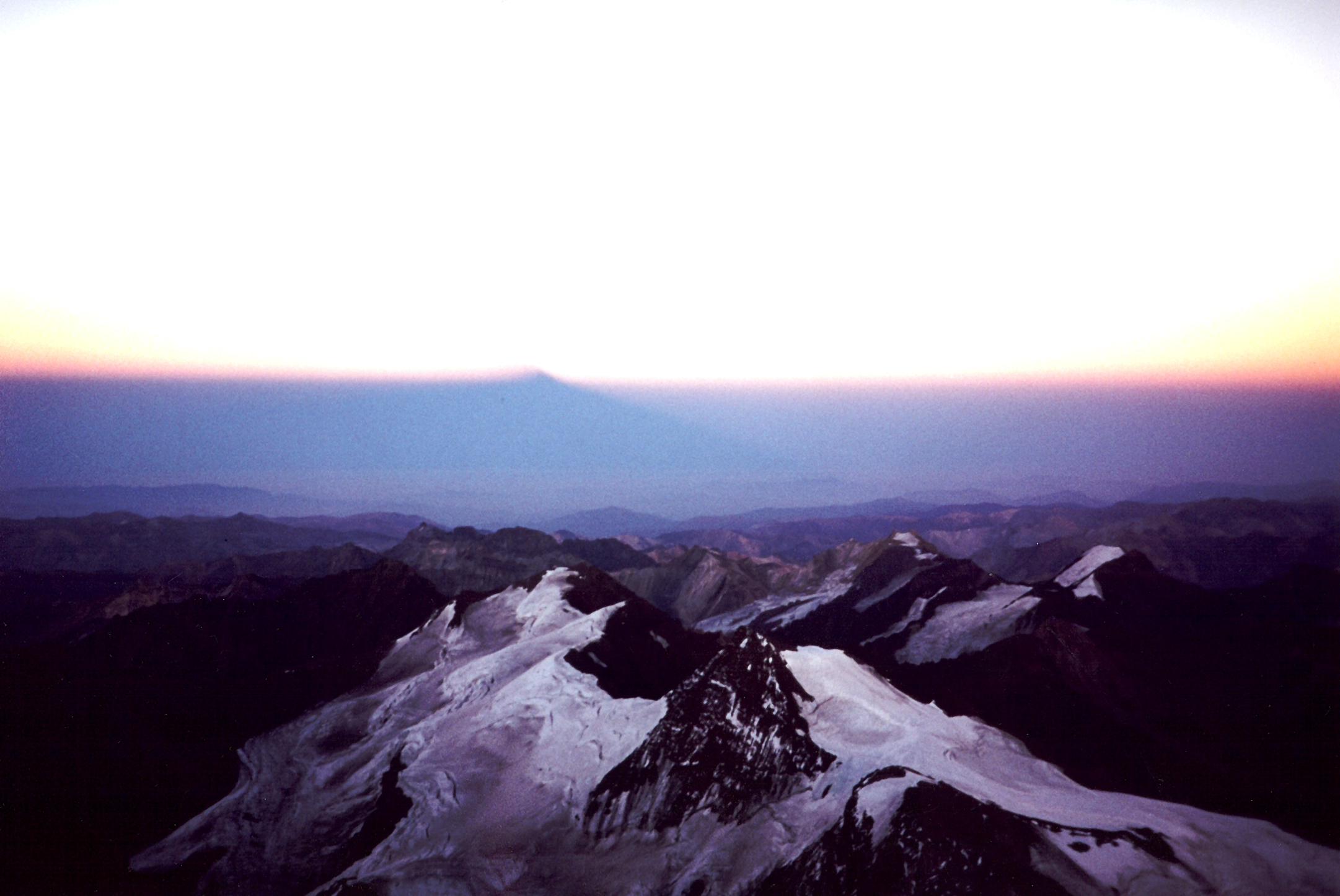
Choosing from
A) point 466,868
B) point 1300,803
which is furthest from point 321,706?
point 1300,803

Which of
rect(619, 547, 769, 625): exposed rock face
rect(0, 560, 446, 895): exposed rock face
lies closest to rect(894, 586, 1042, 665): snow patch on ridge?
rect(619, 547, 769, 625): exposed rock face

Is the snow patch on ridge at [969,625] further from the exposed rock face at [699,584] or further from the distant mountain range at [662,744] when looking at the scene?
the exposed rock face at [699,584]

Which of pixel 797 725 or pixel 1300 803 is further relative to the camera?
pixel 1300 803

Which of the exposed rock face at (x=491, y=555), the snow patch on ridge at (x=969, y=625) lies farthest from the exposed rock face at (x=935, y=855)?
the exposed rock face at (x=491, y=555)

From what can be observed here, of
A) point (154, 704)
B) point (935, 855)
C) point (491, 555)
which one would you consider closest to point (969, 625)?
point (935, 855)

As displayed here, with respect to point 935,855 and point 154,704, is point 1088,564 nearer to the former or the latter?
point 935,855

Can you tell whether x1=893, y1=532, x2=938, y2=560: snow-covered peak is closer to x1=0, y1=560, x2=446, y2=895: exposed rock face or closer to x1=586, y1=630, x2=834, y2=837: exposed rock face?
x1=0, y1=560, x2=446, y2=895: exposed rock face

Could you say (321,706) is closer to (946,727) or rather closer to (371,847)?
(371,847)
